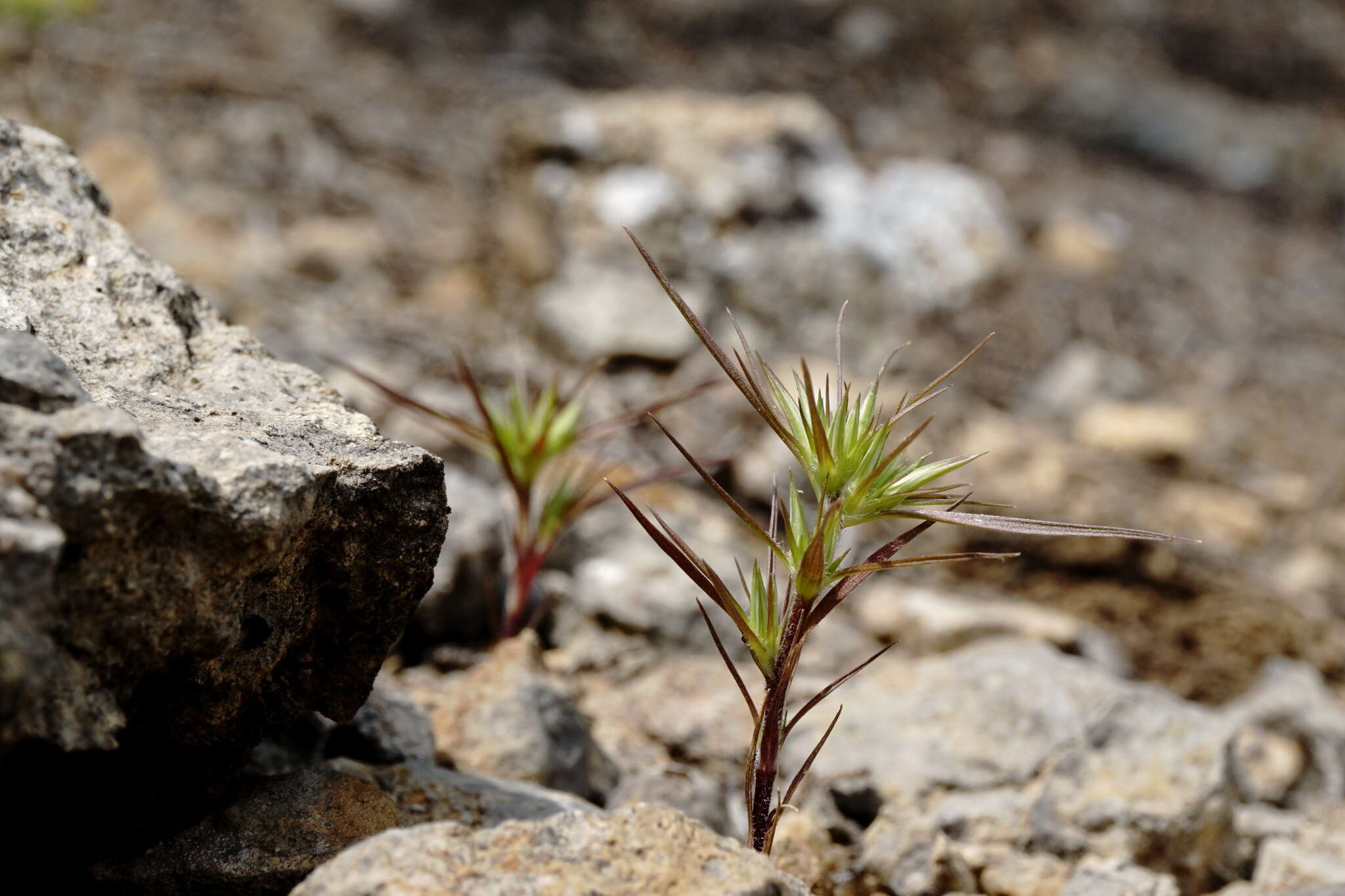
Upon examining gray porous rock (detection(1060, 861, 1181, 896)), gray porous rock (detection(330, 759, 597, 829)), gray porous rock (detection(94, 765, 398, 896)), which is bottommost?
gray porous rock (detection(94, 765, 398, 896))

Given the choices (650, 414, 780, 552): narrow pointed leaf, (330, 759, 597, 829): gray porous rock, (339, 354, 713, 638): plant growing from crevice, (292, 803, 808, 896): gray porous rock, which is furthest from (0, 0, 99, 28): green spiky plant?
(292, 803, 808, 896): gray porous rock

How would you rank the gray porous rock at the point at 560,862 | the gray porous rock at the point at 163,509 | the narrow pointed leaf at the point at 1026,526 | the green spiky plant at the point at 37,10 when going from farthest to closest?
1. the green spiky plant at the point at 37,10
2. the narrow pointed leaf at the point at 1026,526
3. the gray porous rock at the point at 560,862
4. the gray porous rock at the point at 163,509

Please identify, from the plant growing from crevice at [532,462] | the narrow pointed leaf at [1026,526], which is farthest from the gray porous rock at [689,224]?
the narrow pointed leaf at [1026,526]

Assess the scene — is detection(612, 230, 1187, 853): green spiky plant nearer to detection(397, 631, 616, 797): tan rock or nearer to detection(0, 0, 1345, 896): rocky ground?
detection(0, 0, 1345, 896): rocky ground

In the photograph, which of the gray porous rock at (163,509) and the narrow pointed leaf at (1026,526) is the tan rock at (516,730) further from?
the narrow pointed leaf at (1026,526)

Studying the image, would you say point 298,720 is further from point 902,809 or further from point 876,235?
point 876,235

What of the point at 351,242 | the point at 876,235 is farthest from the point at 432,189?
the point at 876,235

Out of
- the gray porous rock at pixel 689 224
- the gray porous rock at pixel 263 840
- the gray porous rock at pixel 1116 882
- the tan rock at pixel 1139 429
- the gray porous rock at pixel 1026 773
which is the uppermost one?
the gray porous rock at pixel 689 224

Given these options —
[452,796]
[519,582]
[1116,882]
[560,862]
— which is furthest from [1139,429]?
[560,862]

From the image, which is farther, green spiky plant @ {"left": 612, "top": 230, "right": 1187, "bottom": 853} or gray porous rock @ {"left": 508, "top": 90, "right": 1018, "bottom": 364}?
gray porous rock @ {"left": 508, "top": 90, "right": 1018, "bottom": 364}
